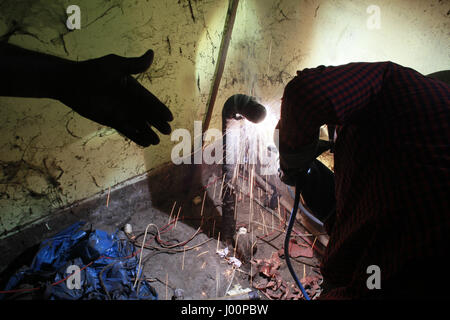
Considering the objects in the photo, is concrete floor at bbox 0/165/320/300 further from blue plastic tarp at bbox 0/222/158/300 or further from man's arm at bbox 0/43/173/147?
man's arm at bbox 0/43/173/147

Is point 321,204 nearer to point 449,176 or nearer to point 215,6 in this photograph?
point 449,176

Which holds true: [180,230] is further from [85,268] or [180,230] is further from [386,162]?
[386,162]

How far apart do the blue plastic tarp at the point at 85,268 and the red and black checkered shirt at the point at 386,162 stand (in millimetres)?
2243

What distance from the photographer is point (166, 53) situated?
111 inches

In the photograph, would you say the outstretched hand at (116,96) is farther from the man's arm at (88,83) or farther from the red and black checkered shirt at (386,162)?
the red and black checkered shirt at (386,162)

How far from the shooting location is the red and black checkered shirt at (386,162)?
112 cm

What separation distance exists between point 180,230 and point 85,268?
1.36 meters

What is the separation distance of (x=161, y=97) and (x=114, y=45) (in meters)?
0.84

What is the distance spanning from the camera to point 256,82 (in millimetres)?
4059

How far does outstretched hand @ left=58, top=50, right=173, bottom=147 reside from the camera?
154cm

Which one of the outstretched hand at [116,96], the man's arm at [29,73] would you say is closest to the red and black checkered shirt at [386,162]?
the outstretched hand at [116,96]

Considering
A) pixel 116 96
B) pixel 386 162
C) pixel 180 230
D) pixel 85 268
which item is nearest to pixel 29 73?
pixel 116 96

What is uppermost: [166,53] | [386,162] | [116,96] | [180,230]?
[166,53]

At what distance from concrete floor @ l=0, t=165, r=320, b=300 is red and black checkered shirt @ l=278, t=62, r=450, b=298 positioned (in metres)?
1.80
